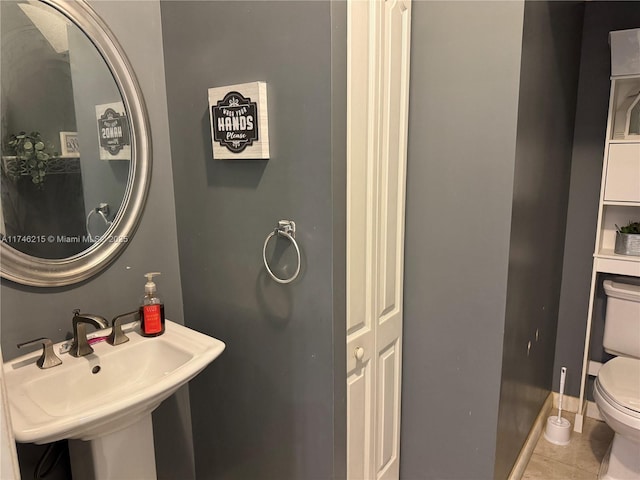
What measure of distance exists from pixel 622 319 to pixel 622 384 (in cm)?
41

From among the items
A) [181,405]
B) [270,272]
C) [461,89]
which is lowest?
[181,405]

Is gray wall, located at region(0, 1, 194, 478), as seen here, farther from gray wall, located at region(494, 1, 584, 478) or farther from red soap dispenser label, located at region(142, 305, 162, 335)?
gray wall, located at region(494, 1, 584, 478)

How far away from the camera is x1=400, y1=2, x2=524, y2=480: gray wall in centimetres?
142

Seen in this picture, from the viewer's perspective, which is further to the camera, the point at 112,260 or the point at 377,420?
the point at 377,420

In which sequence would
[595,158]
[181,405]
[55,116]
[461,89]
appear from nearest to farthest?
[55,116]
[461,89]
[181,405]
[595,158]

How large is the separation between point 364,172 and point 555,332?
5.57 feet

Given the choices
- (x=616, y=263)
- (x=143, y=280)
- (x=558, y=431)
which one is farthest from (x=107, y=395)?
(x=616, y=263)

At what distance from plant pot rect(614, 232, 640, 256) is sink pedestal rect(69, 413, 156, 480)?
7.05 ft

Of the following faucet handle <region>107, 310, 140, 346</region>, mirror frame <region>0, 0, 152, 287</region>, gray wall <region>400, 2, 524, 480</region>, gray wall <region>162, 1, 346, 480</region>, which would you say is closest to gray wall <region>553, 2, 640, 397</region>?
gray wall <region>400, 2, 524, 480</region>

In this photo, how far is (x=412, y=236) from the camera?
1.65 metres

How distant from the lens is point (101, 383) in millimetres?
1323

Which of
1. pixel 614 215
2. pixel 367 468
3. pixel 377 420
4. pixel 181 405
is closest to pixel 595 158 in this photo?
pixel 614 215

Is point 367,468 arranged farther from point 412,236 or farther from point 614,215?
point 614,215

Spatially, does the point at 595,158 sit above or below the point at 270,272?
above
